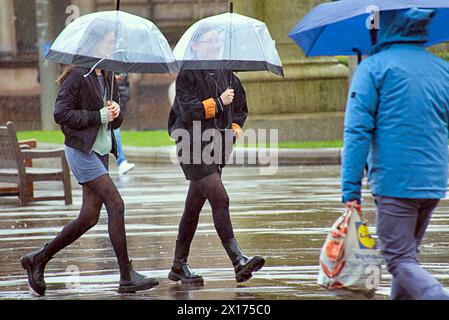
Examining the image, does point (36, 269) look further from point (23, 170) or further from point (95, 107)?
point (23, 170)

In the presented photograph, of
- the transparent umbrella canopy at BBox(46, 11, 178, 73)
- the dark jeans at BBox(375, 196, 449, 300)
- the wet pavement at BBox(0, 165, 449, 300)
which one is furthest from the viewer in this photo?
the wet pavement at BBox(0, 165, 449, 300)

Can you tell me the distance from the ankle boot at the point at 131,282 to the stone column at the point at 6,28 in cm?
2772

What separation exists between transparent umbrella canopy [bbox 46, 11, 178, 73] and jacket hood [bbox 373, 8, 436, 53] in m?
2.28

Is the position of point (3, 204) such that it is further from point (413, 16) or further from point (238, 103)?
point (413, 16)

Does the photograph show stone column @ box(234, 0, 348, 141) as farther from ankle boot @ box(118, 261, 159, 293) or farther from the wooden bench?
ankle boot @ box(118, 261, 159, 293)

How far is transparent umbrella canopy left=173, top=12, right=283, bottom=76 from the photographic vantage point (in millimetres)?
9508

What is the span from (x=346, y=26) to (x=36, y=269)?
2.83m

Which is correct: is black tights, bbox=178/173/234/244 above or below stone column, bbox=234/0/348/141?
above

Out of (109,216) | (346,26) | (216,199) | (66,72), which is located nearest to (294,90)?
(216,199)

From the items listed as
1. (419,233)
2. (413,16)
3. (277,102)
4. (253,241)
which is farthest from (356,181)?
(277,102)

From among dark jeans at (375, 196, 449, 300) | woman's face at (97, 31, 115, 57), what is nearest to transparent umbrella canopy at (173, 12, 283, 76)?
woman's face at (97, 31, 115, 57)

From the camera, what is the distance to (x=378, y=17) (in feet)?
24.6

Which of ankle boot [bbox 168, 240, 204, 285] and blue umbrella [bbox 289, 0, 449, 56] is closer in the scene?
blue umbrella [bbox 289, 0, 449, 56]

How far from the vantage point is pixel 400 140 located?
7020mm
